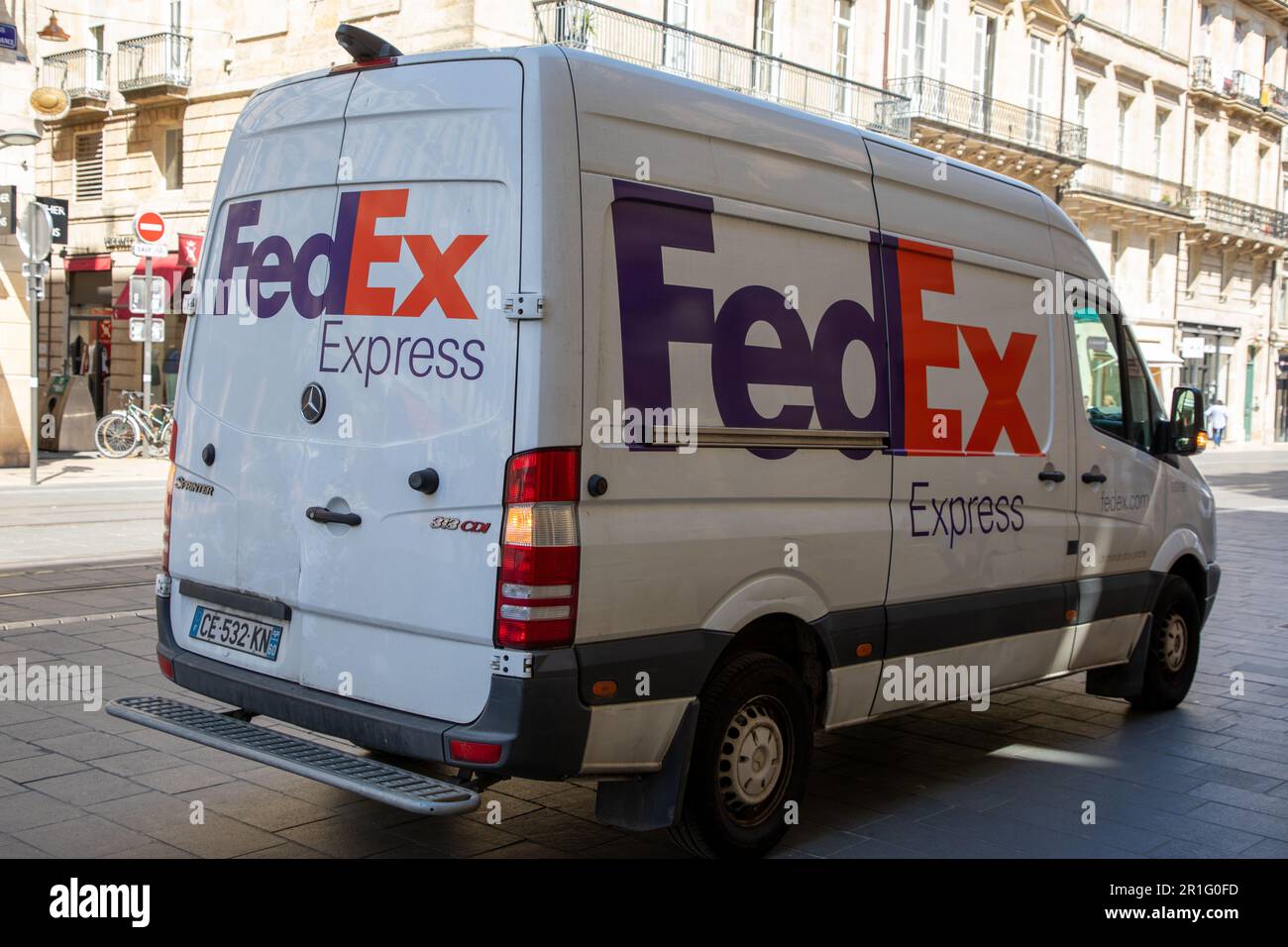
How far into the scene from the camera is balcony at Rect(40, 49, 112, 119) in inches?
1247

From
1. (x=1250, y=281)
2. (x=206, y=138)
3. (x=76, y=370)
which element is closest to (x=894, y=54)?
(x=206, y=138)

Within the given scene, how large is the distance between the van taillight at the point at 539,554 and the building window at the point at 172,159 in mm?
28839

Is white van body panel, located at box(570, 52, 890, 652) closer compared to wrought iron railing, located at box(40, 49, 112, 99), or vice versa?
white van body panel, located at box(570, 52, 890, 652)

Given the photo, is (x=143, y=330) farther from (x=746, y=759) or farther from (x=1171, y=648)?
(x=746, y=759)

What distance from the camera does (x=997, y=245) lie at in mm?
→ 6082

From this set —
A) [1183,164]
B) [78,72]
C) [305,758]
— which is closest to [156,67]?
[78,72]

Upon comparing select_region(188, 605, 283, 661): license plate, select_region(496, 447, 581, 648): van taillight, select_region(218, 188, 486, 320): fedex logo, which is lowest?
select_region(188, 605, 283, 661): license plate

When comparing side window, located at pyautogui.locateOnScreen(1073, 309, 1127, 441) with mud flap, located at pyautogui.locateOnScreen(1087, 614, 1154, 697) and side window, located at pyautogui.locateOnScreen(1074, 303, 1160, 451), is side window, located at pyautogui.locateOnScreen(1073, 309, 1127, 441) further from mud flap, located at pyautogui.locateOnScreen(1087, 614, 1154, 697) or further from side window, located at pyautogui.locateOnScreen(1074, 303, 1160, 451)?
mud flap, located at pyautogui.locateOnScreen(1087, 614, 1154, 697)

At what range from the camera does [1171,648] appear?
746 cm

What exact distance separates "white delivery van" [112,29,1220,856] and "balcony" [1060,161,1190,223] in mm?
37405

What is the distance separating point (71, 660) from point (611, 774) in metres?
4.31

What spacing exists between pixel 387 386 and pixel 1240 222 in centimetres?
5187

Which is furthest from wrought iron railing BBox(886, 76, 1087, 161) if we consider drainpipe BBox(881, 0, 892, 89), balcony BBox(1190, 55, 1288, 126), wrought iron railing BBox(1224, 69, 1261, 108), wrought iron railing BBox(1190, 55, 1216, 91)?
wrought iron railing BBox(1224, 69, 1261, 108)
